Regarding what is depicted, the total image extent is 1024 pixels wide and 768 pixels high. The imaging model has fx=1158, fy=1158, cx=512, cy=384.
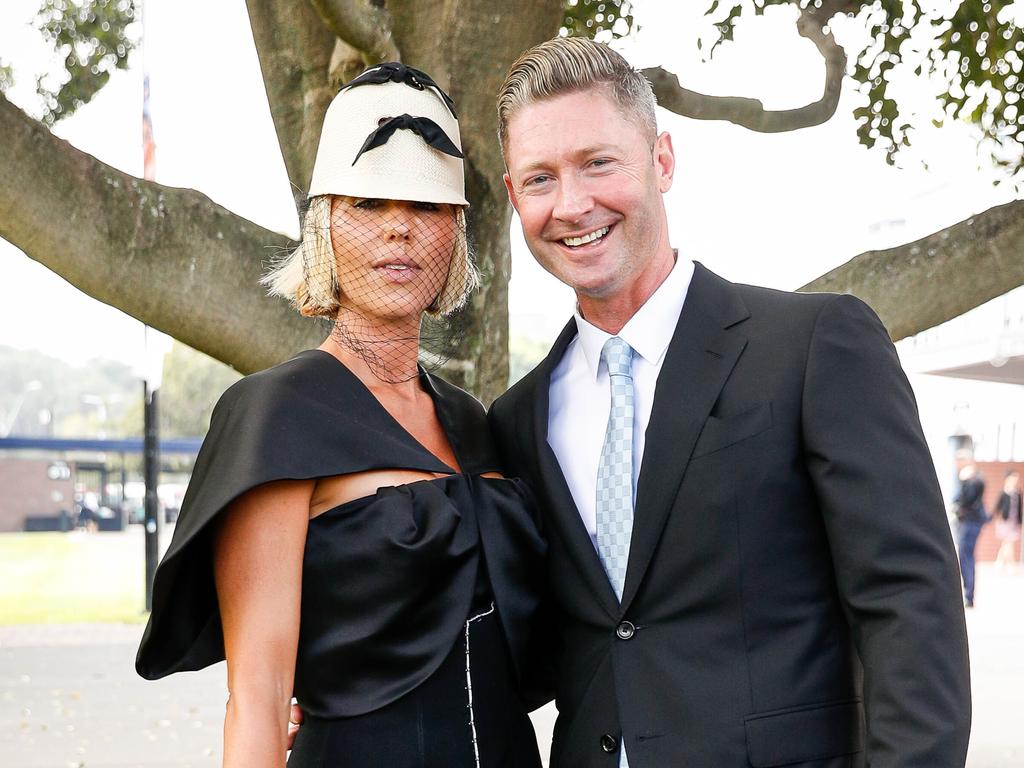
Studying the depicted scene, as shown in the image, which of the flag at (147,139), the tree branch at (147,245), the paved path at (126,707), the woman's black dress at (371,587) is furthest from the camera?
the flag at (147,139)

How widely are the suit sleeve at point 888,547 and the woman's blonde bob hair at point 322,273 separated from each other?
3.33 ft

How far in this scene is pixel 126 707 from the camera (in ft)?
29.4

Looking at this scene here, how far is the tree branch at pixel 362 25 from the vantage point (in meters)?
3.78

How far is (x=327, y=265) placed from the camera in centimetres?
279

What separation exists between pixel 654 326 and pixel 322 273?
0.82m

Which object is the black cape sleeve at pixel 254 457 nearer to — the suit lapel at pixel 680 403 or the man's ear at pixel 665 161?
the suit lapel at pixel 680 403

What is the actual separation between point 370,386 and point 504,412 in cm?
37

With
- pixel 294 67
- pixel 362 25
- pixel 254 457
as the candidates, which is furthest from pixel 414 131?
pixel 294 67

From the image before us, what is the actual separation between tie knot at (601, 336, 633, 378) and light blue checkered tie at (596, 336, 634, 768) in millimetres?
36

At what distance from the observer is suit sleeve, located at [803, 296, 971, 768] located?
2.10m

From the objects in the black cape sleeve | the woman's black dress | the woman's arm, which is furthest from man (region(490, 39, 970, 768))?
the woman's arm

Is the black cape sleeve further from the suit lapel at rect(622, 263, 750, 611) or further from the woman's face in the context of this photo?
the suit lapel at rect(622, 263, 750, 611)

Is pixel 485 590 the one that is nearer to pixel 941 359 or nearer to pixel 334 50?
pixel 334 50

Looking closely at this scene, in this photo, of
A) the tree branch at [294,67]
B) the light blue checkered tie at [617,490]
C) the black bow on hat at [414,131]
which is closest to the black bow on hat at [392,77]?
the black bow on hat at [414,131]
